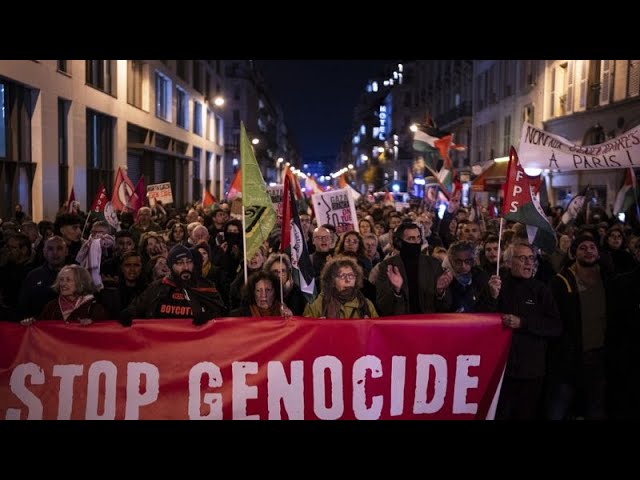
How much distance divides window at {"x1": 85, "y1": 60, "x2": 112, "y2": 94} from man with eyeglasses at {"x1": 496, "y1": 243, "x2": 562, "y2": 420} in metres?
18.7

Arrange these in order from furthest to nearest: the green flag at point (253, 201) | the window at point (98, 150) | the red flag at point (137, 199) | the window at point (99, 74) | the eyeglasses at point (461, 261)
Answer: the window at point (98, 150)
the window at point (99, 74)
the red flag at point (137, 199)
the eyeglasses at point (461, 261)
the green flag at point (253, 201)

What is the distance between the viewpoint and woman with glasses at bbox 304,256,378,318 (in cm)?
598

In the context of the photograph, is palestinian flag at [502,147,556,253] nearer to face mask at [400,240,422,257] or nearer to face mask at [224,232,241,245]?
face mask at [400,240,422,257]

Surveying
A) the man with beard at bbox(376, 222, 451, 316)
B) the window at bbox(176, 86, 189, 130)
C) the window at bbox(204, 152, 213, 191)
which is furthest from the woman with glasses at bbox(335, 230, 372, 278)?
the window at bbox(204, 152, 213, 191)

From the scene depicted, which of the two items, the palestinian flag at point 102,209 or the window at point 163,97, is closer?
the palestinian flag at point 102,209

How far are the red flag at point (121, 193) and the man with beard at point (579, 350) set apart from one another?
9464mm

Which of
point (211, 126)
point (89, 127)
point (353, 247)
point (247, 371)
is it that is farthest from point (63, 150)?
point (211, 126)

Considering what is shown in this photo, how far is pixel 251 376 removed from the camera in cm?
564

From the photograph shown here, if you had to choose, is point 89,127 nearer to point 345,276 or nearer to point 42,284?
point 42,284

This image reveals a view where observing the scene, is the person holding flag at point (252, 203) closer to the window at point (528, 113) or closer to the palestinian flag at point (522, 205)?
the palestinian flag at point (522, 205)

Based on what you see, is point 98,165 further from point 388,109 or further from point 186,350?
point 388,109

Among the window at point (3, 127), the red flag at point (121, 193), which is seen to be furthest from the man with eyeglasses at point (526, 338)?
the window at point (3, 127)

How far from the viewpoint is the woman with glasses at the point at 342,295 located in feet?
19.6

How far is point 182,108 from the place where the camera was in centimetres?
3831
